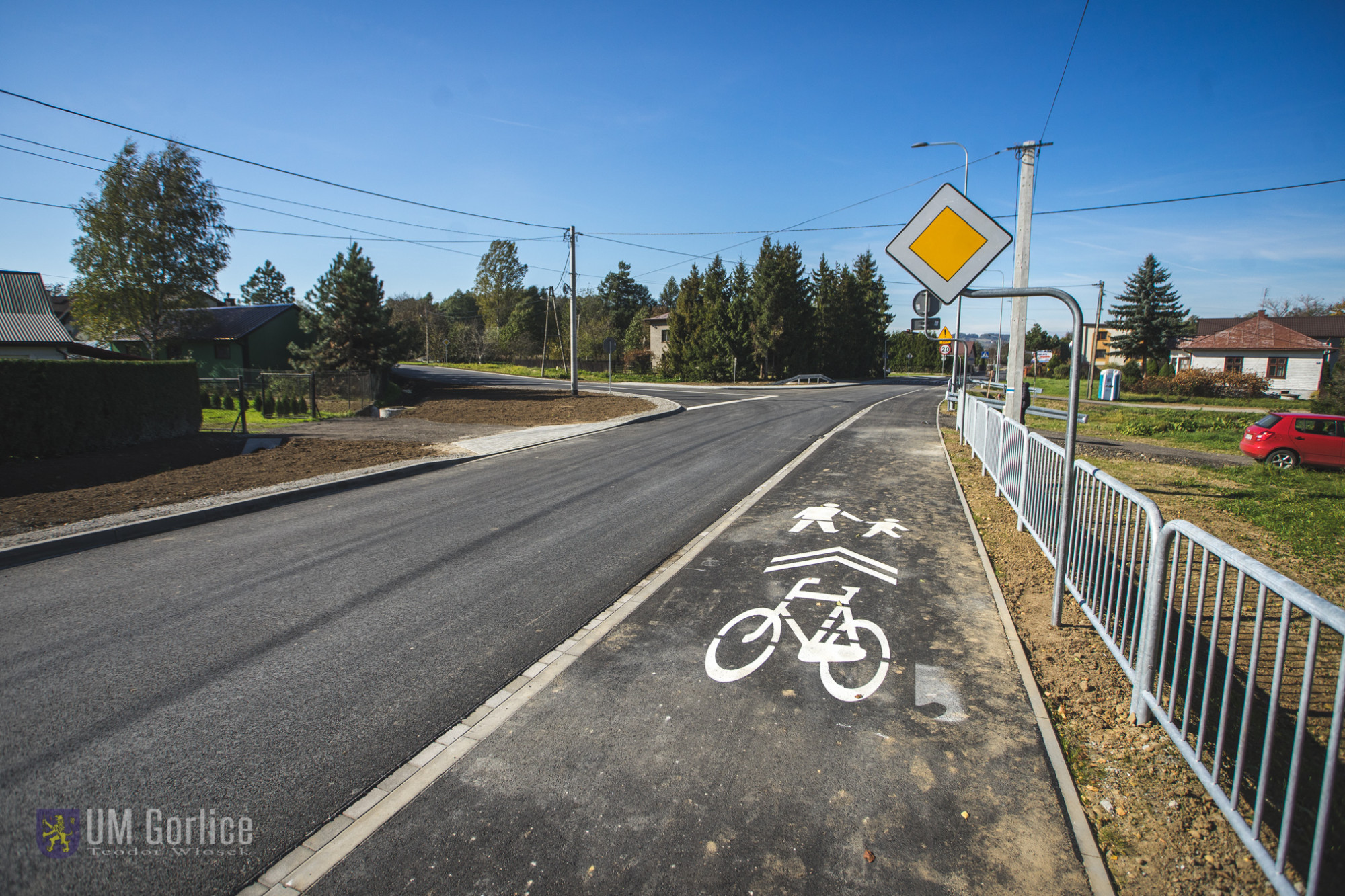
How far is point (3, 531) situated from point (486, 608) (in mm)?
6570

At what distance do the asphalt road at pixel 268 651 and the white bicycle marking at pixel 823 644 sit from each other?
1.31 metres

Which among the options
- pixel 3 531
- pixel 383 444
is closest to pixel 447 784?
pixel 3 531

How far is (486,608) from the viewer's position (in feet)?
17.5

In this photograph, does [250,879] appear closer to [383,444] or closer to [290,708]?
[290,708]

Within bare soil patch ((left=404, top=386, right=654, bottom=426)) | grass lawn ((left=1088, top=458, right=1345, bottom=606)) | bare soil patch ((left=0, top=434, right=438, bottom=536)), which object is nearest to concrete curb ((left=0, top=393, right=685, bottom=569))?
bare soil patch ((left=0, top=434, right=438, bottom=536))

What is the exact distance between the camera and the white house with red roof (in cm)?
4275

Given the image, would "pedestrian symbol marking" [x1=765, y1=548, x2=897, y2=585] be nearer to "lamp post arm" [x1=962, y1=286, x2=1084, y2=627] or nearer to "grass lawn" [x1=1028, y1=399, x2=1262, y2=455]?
"lamp post arm" [x1=962, y1=286, x2=1084, y2=627]

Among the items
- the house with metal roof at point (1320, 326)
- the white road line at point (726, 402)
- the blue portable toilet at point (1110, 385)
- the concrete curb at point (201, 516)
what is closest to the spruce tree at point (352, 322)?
the white road line at point (726, 402)

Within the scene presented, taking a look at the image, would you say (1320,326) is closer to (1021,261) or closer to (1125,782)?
(1021,261)

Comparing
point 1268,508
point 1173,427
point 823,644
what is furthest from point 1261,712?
point 1173,427

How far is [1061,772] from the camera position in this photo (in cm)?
318

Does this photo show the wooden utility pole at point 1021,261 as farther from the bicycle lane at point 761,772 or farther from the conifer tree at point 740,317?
the conifer tree at point 740,317

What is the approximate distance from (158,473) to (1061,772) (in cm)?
1396

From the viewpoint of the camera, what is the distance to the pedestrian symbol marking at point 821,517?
7.90 m
